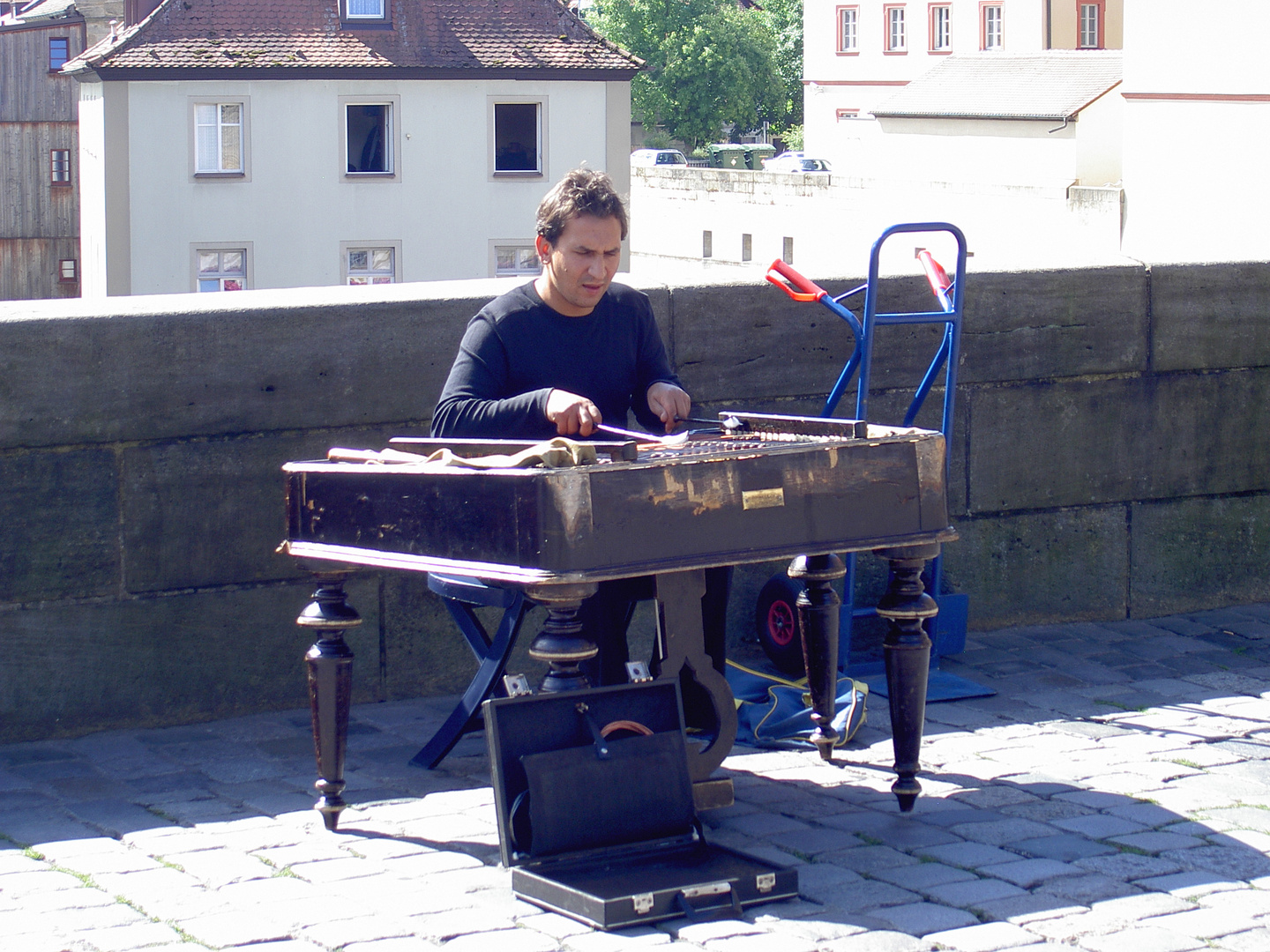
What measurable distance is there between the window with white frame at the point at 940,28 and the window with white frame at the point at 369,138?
27.4m

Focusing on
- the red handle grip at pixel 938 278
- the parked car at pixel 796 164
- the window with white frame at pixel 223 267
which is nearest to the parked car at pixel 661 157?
the parked car at pixel 796 164

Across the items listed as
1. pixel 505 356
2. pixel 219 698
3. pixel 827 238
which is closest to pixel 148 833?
pixel 219 698

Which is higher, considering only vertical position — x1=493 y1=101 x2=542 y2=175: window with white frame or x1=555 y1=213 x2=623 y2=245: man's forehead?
x1=493 y1=101 x2=542 y2=175: window with white frame

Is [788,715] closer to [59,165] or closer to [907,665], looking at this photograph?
[907,665]

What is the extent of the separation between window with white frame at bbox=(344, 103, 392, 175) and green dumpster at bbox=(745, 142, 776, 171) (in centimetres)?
2916

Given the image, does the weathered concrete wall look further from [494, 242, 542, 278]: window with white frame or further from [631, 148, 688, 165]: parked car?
[631, 148, 688, 165]: parked car

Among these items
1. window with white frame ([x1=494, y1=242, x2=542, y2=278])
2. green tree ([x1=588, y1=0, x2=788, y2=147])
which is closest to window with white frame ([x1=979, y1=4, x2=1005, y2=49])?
green tree ([x1=588, y1=0, x2=788, y2=147])

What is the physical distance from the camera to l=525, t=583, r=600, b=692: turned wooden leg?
3.51m

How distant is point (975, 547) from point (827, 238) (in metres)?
38.4

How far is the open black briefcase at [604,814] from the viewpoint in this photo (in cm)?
351

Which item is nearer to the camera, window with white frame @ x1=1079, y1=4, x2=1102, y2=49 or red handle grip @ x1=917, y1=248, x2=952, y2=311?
red handle grip @ x1=917, y1=248, x2=952, y2=311

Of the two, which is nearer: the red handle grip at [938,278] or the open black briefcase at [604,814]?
the open black briefcase at [604,814]

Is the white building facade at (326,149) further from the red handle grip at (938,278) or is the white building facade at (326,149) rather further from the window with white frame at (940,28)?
the red handle grip at (938,278)

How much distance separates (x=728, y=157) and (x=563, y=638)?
6561cm
